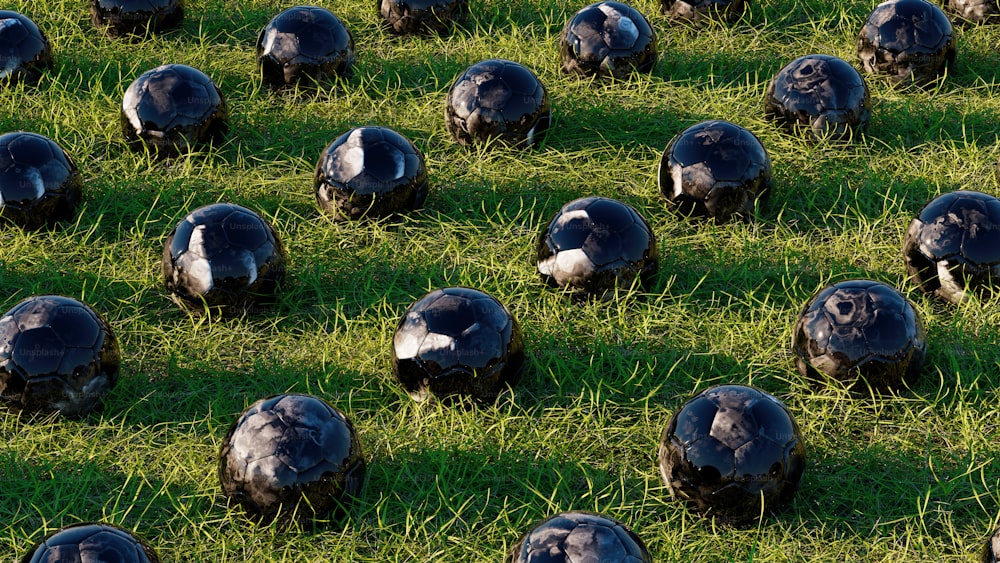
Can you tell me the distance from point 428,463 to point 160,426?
1221mm

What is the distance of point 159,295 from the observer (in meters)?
6.09

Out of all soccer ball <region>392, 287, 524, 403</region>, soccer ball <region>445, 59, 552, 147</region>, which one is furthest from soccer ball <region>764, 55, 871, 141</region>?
soccer ball <region>392, 287, 524, 403</region>

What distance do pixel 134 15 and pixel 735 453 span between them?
520 centimetres

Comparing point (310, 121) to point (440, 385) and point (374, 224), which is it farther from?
point (440, 385)

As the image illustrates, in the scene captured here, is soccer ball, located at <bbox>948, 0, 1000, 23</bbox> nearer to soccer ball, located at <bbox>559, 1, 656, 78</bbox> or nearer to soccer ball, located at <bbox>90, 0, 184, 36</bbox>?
soccer ball, located at <bbox>559, 1, 656, 78</bbox>

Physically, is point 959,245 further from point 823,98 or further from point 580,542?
point 580,542

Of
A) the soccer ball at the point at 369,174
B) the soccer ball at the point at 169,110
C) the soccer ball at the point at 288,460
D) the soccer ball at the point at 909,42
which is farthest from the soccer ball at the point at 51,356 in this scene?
the soccer ball at the point at 909,42

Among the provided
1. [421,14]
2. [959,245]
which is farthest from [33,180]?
[959,245]

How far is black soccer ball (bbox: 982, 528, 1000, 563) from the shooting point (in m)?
4.42

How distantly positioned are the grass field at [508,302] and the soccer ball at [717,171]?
0.42 feet

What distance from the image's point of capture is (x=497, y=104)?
6859mm

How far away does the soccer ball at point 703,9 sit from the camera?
8078mm

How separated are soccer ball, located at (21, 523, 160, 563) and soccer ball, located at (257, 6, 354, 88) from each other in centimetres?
377

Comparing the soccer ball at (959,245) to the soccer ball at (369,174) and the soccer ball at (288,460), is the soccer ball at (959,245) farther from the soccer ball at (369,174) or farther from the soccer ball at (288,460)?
the soccer ball at (288,460)
